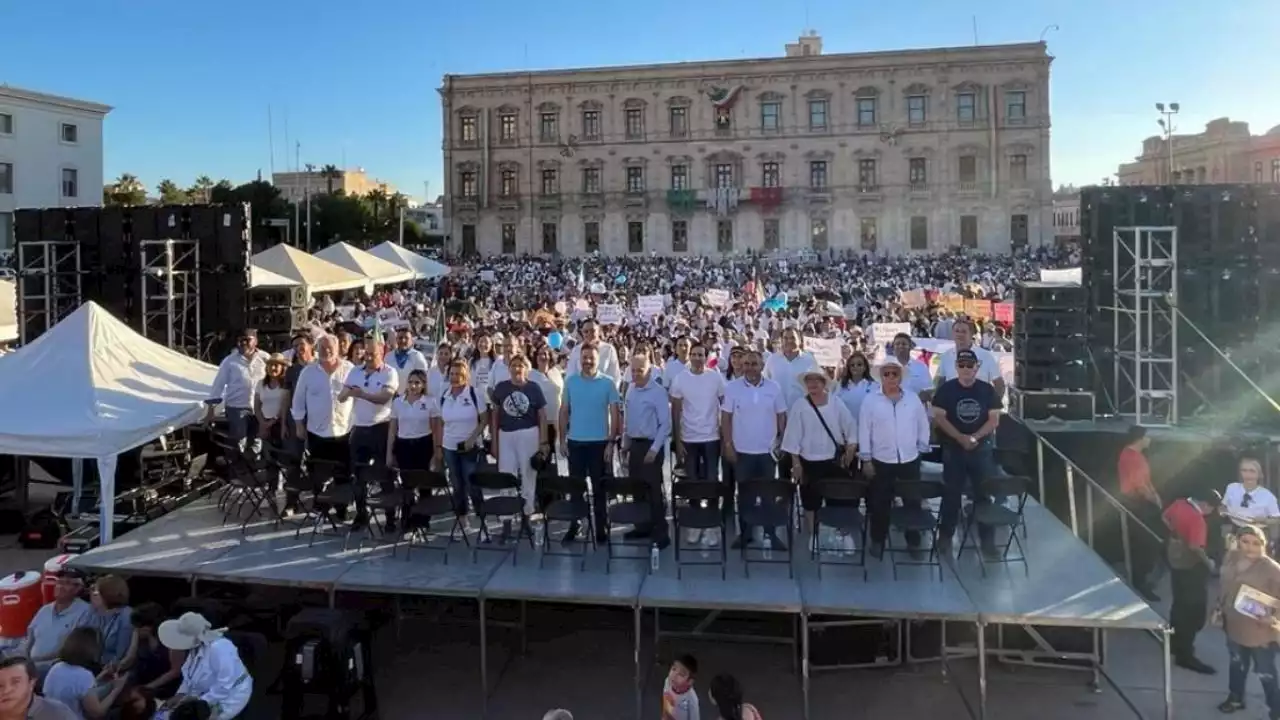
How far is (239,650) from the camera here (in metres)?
6.44

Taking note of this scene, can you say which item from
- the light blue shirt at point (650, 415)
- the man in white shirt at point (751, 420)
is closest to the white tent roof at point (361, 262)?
the light blue shirt at point (650, 415)

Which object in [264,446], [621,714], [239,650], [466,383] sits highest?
[466,383]

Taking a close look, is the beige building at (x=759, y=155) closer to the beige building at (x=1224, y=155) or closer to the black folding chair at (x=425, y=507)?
the beige building at (x=1224, y=155)

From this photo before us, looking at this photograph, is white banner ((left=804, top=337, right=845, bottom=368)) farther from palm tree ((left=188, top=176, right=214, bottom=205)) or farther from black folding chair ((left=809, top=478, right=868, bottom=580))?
palm tree ((left=188, top=176, right=214, bottom=205))

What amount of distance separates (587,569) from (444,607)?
6.09ft

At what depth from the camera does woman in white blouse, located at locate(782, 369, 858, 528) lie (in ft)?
26.2

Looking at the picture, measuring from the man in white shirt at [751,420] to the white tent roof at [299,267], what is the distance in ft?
43.1

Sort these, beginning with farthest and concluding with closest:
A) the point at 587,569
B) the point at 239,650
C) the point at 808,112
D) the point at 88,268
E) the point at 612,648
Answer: the point at 808,112 → the point at 88,268 → the point at 612,648 → the point at 587,569 → the point at 239,650

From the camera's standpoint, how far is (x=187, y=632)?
5746mm

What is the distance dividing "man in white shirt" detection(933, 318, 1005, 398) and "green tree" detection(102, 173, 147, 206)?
6121 cm

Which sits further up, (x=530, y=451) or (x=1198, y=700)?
(x=530, y=451)

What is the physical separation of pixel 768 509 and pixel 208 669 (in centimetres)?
417

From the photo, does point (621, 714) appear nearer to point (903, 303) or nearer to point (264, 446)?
point (264, 446)

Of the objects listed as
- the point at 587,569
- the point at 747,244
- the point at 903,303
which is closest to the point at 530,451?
the point at 587,569
